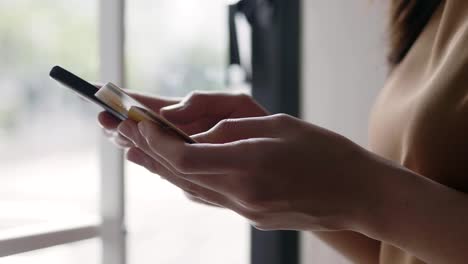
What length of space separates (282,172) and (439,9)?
333mm

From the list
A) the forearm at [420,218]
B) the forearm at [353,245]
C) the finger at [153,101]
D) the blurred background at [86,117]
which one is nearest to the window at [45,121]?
the blurred background at [86,117]

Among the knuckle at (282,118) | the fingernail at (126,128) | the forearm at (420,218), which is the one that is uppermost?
the knuckle at (282,118)

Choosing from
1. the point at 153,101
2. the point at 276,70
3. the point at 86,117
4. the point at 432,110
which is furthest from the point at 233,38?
the point at 432,110

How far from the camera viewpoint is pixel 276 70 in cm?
103

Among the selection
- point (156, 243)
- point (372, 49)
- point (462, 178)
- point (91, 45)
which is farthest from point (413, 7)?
point (156, 243)

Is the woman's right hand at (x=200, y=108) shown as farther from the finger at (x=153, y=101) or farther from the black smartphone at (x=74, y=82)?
the black smartphone at (x=74, y=82)

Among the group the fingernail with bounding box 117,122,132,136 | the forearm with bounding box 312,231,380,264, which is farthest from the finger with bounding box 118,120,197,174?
the forearm with bounding box 312,231,380,264

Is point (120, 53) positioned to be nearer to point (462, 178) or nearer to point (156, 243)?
point (156, 243)

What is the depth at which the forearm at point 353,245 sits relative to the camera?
0.58 meters

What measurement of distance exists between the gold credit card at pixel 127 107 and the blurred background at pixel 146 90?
0.95ft

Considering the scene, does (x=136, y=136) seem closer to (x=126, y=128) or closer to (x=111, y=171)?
(x=126, y=128)

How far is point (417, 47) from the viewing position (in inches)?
22.3

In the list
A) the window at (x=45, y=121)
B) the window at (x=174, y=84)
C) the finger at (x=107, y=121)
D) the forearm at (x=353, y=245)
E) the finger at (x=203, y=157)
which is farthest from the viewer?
the window at (x=174, y=84)

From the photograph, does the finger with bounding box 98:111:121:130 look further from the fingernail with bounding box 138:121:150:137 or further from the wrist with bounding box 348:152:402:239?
the wrist with bounding box 348:152:402:239
